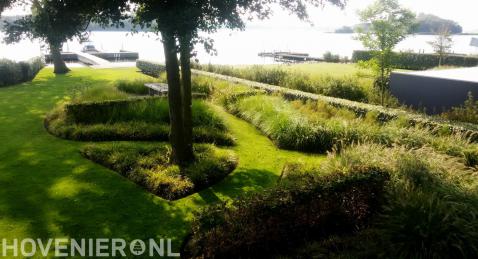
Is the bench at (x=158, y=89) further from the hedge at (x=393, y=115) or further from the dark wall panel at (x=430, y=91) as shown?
the dark wall panel at (x=430, y=91)

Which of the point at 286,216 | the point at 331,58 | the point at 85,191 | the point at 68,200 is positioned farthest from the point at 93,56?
the point at 286,216

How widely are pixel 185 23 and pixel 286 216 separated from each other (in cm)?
347

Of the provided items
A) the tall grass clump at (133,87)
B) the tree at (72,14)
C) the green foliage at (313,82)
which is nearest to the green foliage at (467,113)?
the green foliage at (313,82)

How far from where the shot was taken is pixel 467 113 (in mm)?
11977

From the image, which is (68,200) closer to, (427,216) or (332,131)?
(427,216)

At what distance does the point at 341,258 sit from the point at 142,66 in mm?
25754

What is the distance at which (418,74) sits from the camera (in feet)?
49.2

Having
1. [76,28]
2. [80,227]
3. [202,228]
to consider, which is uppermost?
[76,28]

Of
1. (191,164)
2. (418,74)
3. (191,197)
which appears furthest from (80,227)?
(418,74)

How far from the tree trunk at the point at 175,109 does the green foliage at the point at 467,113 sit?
29.5 feet

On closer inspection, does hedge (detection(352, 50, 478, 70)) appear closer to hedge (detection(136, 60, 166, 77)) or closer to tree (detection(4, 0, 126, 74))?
hedge (detection(136, 60, 166, 77))

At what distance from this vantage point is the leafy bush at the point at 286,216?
205 inches

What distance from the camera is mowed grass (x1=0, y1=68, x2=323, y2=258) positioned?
6344mm

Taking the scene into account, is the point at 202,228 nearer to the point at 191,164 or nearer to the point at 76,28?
the point at 191,164
